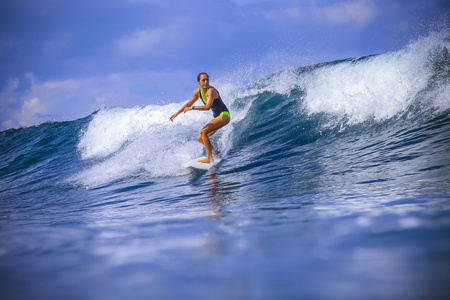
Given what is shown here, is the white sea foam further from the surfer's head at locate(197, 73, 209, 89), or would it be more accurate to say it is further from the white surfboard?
the surfer's head at locate(197, 73, 209, 89)

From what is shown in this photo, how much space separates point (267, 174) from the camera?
175 inches

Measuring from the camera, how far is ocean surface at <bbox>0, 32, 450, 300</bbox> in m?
0.56

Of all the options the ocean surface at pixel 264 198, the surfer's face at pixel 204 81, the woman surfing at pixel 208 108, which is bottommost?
the ocean surface at pixel 264 198

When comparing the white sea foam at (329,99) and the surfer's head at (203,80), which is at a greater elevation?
the surfer's head at (203,80)

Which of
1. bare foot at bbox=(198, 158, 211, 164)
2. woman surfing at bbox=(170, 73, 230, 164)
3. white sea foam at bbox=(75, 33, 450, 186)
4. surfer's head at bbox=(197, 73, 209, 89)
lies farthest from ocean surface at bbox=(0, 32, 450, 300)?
surfer's head at bbox=(197, 73, 209, 89)

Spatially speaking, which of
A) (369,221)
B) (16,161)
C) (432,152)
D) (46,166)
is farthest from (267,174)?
(16,161)

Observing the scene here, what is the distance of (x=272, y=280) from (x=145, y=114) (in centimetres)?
1271

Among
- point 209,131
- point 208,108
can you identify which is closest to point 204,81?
point 208,108

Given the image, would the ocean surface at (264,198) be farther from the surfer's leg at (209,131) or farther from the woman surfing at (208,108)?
the woman surfing at (208,108)

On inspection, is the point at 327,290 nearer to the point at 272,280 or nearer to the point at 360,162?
the point at 272,280

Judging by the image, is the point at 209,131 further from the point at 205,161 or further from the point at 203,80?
the point at 203,80

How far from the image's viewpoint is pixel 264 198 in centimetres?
257

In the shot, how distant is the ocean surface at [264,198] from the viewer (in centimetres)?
56

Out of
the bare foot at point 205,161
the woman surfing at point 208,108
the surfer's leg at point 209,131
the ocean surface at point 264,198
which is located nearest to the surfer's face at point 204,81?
the woman surfing at point 208,108
